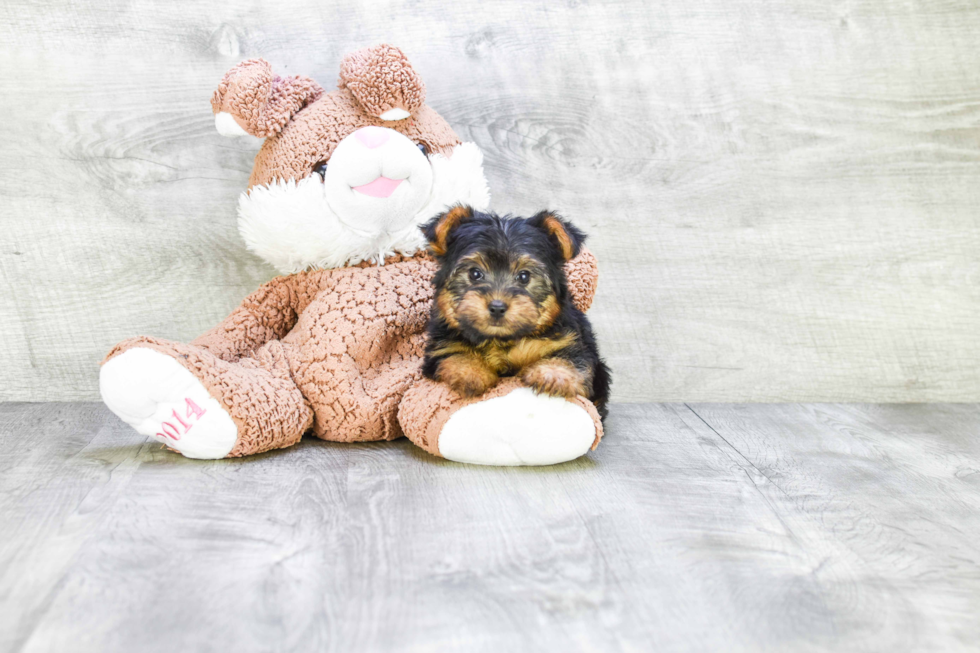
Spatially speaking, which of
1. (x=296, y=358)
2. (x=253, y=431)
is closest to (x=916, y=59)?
(x=296, y=358)

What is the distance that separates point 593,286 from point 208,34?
145 centimetres

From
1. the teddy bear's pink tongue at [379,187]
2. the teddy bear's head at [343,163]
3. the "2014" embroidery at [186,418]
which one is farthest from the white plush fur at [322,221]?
the "2014" embroidery at [186,418]

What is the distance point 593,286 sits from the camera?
7.23ft

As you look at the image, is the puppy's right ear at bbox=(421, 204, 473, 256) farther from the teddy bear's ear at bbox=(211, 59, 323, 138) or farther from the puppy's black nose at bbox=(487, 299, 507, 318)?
the teddy bear's ear at bbox=(211, 59, 323, 138)

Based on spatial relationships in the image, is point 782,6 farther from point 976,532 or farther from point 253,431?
point 253,431

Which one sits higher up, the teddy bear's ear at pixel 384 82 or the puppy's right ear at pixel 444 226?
the teddy bear's ear at pixel 384 82

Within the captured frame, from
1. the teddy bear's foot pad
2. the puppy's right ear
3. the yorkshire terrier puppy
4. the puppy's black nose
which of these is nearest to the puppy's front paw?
the yorkshire terrier puppy

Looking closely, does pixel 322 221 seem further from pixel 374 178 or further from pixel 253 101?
pixel 253 101

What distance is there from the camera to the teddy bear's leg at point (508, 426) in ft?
5.87

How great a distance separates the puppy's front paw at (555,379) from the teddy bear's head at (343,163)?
58cm

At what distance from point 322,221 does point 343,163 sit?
163mm

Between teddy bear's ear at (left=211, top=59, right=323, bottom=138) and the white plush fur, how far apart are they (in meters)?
0.16

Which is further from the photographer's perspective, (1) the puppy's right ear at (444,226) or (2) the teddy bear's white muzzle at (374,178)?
(2) the teddy bear's white muzzle at (374,178)

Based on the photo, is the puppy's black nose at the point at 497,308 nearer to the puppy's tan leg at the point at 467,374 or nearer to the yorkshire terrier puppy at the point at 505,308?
the yorkshire terrier puppy at the point at 505,308
